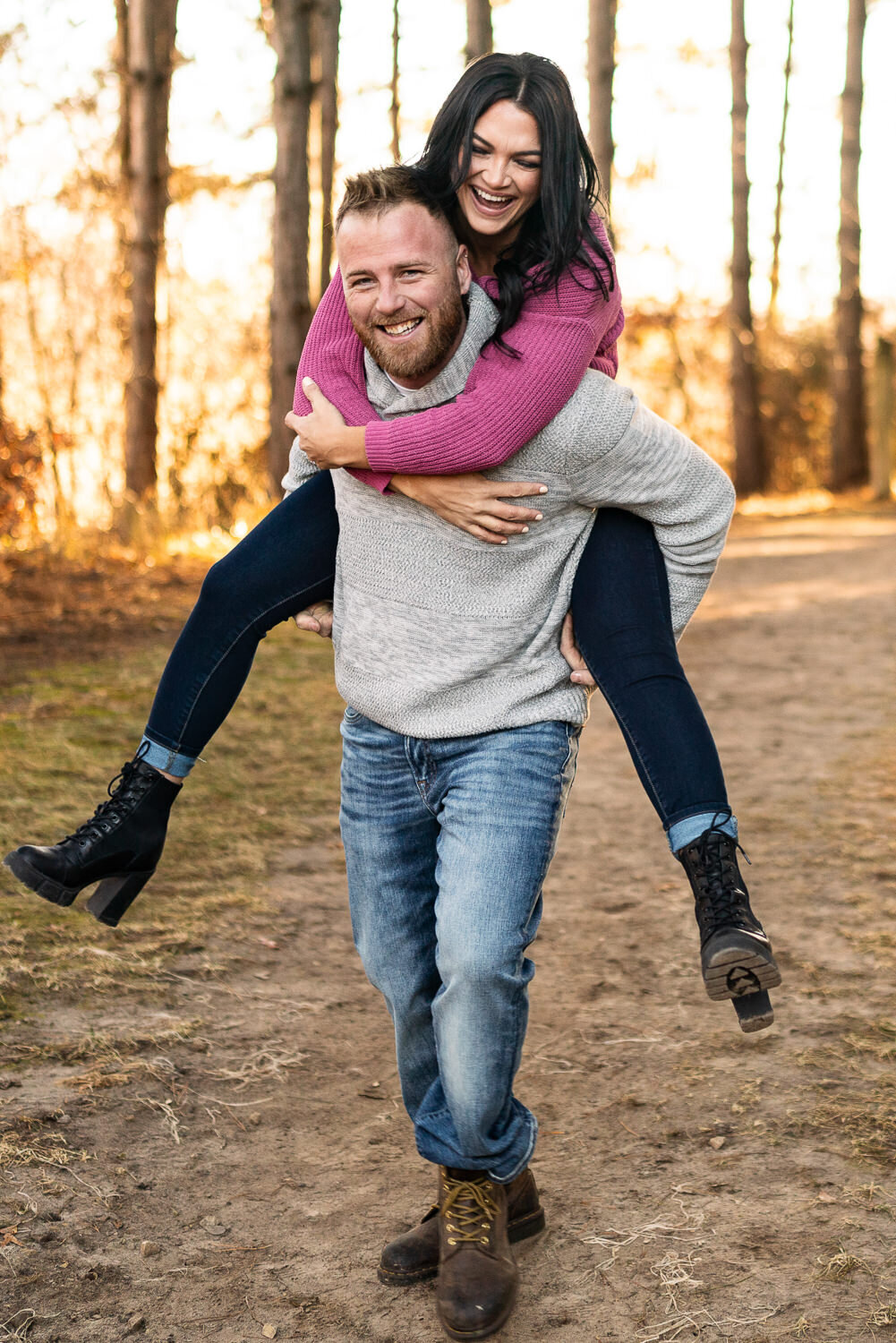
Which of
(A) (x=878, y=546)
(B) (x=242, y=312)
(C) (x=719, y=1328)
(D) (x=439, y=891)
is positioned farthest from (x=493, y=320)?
(B) (x=242, y=312)

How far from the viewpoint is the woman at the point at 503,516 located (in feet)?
7.98

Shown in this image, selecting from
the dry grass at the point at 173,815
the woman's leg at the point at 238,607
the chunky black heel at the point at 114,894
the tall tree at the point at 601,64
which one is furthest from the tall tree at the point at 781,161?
the chunky black heel at the point at 114,894

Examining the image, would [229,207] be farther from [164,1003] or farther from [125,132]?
[164,1003]

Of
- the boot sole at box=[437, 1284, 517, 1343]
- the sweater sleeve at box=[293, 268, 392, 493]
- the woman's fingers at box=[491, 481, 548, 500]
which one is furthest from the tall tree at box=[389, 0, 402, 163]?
the boot sole at box=[437, 1284, 517, 1343]

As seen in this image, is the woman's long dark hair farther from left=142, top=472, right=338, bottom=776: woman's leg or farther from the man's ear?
left=142, top=472, right=338, bottom=776: woman's leg

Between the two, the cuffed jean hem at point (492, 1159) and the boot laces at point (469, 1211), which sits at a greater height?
the cuffed jean hem at point (492, 1159)

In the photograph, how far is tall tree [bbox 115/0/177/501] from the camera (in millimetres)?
12453

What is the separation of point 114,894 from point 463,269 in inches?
57.5

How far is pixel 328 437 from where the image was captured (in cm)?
254

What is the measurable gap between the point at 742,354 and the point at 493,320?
17.1 metres

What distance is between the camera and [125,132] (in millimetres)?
13766

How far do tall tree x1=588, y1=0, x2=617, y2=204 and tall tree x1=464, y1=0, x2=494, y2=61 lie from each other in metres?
2.63

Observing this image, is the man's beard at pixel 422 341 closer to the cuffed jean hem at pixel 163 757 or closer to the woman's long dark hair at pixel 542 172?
the woman's long dark hair at pixel 542 172

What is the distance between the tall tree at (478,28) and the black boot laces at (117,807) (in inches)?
379
